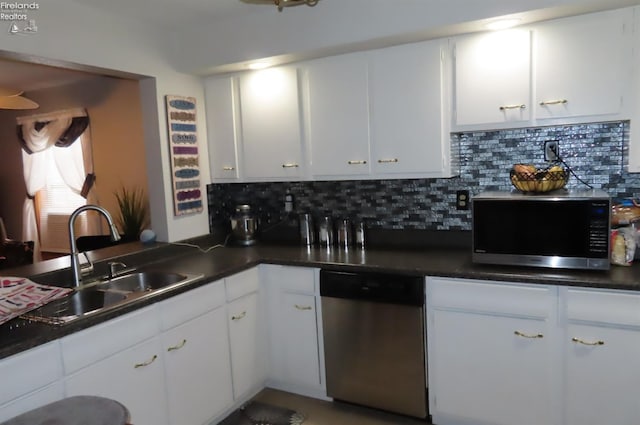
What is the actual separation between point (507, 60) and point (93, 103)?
3.88m

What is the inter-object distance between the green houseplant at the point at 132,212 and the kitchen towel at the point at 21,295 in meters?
1.76

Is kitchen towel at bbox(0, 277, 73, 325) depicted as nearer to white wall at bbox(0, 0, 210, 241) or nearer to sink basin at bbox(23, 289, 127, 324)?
sink basin at bbox(23, 289, 127, 324)

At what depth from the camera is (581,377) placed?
204 cm

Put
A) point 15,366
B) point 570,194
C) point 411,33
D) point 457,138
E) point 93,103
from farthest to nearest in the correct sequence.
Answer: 1. point 93,103
2. point 457,138
3. point 411,33
4. point 570,194
5. point 15,366

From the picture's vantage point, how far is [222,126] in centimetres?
316

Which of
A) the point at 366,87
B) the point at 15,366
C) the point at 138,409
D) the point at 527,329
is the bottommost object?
the point at 138,409

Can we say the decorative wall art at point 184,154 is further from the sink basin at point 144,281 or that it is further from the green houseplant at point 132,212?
the green houseplant at point 132,212

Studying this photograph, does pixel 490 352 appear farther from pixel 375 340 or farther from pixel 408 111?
pixel 408 111

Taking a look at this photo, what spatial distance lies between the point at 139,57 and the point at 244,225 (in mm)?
1249

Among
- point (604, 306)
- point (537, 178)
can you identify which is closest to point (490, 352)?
point (604, 306)

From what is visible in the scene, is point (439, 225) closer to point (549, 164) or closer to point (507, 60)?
point (549, 164)

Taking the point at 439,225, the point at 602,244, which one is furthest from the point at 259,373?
the point at 602,244

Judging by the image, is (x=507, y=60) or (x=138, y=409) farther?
(x=507, y=60)

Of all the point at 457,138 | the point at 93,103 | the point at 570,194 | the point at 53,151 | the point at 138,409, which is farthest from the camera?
the point at 53,151
